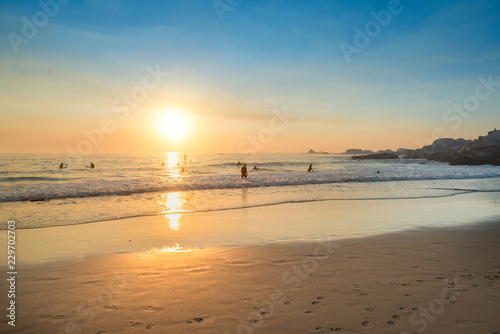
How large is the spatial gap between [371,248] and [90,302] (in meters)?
7.28

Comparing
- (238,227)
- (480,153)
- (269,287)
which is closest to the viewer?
(269,287)

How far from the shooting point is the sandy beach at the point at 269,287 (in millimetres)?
4438

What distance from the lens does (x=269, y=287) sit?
5766 millimetres

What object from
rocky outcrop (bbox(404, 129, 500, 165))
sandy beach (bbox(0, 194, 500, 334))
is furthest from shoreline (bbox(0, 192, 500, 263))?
rocky outcrop (bbox(404, 129, 500, 165))

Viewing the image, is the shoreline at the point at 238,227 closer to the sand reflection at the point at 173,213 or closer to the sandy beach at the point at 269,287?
the sand reflection at the point at 173,213

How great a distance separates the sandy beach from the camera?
444 cm

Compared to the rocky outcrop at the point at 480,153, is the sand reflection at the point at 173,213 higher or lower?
lower

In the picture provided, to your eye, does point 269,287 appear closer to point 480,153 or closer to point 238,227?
point 238,227

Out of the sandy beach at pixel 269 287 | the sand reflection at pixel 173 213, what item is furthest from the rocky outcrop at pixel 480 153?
the sand reflection at pixel 173 213

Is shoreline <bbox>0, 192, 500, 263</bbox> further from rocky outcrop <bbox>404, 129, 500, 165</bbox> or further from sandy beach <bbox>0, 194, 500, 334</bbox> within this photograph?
rocky outcrop <bbox>404, 129, 500, 165</bbox>

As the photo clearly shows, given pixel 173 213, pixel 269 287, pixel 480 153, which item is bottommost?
pixel 173 213

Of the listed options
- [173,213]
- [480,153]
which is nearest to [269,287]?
[173,213]

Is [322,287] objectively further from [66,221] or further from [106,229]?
[66,221]

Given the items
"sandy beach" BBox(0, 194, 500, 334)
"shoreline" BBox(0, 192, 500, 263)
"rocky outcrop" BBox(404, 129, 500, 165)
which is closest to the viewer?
"sandy beach" BBox(0, 194, 500, 334)
